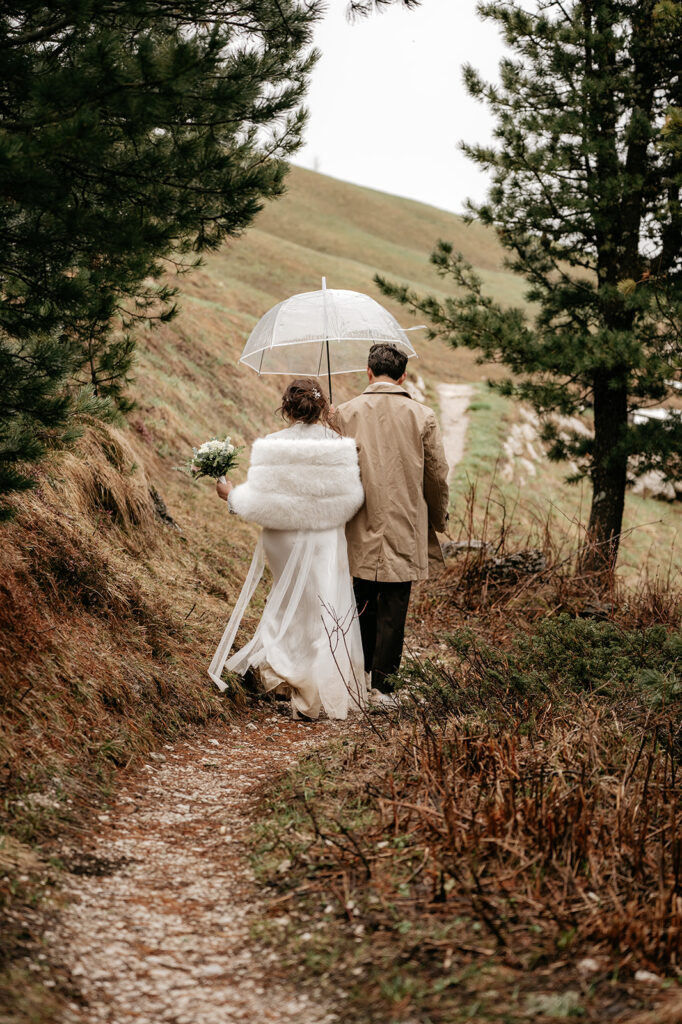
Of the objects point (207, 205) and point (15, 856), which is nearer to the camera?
point (15, 856)

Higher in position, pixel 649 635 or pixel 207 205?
pixel 207 205

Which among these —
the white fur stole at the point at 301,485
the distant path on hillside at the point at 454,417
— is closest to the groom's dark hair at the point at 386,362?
the white fur stole at the point at 301,485

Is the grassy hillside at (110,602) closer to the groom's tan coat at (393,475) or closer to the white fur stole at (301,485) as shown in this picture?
the white fur stole at (301,485)

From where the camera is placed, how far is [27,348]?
14.2 ft

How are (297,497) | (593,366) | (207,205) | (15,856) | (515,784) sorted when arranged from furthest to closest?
(593,366), (297,497), (207,205), (515,784), (15,856)

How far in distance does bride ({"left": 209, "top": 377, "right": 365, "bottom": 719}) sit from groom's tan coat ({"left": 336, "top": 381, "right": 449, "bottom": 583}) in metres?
0.15

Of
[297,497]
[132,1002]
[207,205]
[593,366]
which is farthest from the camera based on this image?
[593,366]

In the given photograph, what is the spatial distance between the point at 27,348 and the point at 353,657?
3.15m

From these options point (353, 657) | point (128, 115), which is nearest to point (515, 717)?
point (353, 657)

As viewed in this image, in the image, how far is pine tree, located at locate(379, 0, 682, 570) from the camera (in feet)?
26.8

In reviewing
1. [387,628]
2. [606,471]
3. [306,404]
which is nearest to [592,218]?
[606,471]

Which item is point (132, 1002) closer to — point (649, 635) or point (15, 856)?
point (15, 856)

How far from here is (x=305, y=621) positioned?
6367 millimetres

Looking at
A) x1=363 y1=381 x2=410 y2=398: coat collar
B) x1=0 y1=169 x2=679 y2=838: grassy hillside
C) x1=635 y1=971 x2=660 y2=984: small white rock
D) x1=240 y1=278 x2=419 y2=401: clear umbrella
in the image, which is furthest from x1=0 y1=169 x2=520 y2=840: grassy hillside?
x1=635 y1=971 x2=660 y2=984: small white rock
